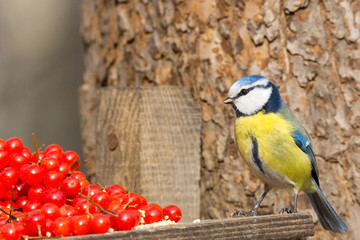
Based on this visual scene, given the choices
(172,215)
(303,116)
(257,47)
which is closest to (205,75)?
(257,47)

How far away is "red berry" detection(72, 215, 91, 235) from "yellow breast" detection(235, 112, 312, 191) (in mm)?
1038

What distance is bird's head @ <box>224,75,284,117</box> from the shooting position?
236 cm

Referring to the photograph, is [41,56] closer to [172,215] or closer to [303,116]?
[303,116]

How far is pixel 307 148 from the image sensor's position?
7.81 feet

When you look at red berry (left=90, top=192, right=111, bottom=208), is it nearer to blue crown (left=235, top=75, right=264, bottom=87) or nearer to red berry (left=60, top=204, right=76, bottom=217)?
red berry (left=60, top=204, right=76, bottom=217)

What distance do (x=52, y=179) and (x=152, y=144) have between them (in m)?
1.01

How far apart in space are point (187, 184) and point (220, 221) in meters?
1.11

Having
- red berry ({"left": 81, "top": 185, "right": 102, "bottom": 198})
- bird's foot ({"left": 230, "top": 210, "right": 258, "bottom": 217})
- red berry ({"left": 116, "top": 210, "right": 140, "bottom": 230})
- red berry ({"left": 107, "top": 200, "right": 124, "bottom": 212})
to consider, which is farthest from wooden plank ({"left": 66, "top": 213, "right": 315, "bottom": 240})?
bird's foot ({"left": 230, "top": 210, "right": 258, "bottom": 217})

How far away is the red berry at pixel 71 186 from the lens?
5.23 ft

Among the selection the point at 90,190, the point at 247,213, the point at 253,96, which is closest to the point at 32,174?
the point at 90,190

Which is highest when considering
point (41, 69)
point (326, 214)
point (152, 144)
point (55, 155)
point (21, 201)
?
point (55, 155)

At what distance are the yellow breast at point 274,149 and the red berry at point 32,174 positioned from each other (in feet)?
3.18

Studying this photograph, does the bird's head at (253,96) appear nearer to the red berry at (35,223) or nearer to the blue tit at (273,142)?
the blue tit at (273,142)

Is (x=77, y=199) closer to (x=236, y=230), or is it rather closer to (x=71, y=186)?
(x=71, y=186)
